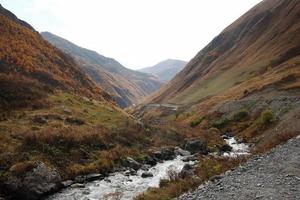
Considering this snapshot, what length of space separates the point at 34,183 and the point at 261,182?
843 inches

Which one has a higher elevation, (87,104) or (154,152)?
(87,104)

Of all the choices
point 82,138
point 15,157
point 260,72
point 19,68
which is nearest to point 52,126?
point 82,138

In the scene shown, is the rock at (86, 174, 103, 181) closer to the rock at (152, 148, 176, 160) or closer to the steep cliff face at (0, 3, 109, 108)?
the rock at (152, 148, 176, 160)

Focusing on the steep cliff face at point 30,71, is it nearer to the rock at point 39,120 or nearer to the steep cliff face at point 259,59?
the rock at point 39,120

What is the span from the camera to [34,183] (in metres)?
33.9

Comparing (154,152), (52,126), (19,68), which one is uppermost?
(19,68)

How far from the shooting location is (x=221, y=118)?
8831 cm

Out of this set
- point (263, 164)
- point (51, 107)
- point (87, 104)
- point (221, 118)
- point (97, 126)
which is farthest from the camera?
point (221, 118)

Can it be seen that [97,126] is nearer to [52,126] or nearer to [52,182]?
[52,126]

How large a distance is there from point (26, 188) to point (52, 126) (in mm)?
19757

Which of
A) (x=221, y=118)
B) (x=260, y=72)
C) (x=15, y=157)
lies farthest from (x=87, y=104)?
(x=260, y=72)

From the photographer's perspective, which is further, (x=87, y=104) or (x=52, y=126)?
(x=87, y=104)

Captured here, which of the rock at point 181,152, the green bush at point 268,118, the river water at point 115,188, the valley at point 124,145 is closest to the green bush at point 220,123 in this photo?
the valley at point 124,145

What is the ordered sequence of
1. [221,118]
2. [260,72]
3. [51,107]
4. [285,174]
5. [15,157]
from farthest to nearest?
[260,72], [221,118], [51,107], [15,157], [285,174]
